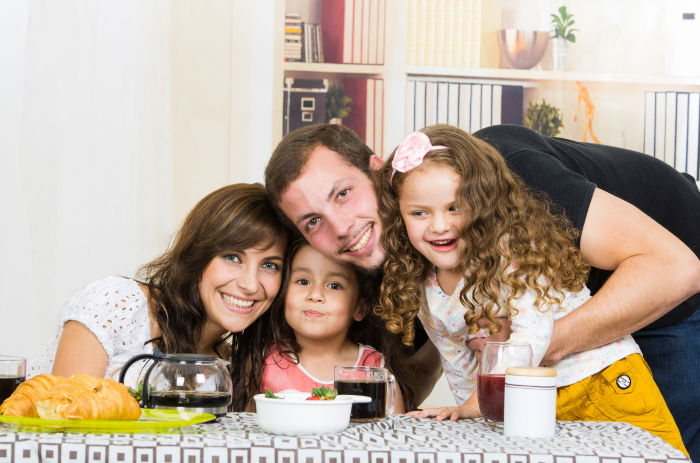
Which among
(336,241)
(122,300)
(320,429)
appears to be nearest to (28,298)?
(122,300)

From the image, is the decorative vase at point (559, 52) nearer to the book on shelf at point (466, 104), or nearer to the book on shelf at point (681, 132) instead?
the book on shelf at point (466, 104)

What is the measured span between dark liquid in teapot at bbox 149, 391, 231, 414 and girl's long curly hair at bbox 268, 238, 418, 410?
2.71ft

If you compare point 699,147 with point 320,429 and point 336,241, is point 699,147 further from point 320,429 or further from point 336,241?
point 320,429

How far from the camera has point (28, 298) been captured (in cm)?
377

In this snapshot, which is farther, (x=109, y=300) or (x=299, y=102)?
(x=299, y=102)

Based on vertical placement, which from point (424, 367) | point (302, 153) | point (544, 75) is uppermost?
point (544, 75)

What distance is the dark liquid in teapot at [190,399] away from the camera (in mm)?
1414

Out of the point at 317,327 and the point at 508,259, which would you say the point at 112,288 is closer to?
the point at 317,327

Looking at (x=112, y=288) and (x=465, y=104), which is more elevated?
(x=465, y=104)

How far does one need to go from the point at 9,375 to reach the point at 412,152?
938 millimetres

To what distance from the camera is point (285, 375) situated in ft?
7.63

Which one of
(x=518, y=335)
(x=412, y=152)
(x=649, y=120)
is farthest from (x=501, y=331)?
(x=649, y=120)

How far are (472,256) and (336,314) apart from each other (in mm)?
461

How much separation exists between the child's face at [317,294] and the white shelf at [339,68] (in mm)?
1712
